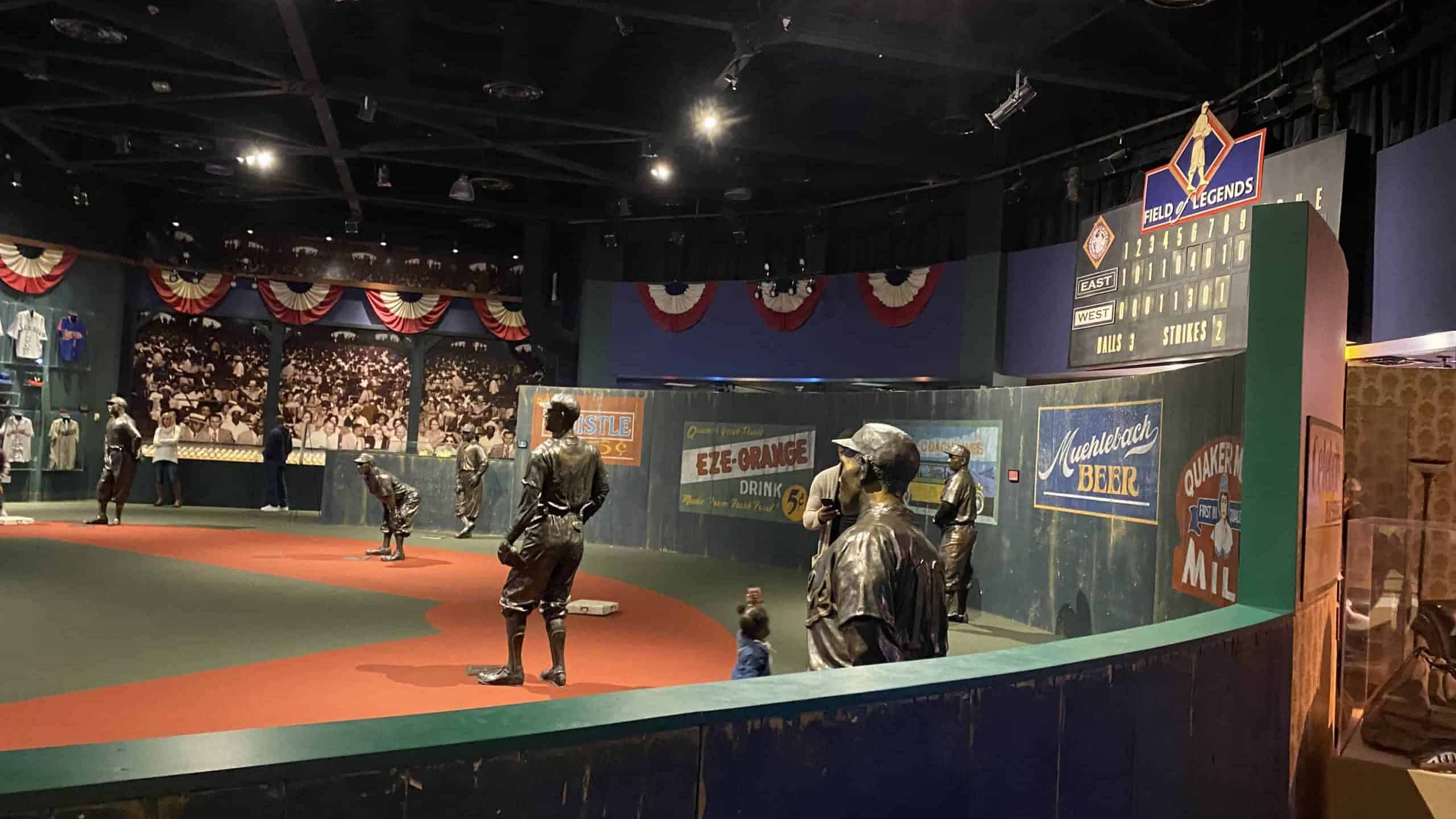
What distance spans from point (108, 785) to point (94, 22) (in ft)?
44.8

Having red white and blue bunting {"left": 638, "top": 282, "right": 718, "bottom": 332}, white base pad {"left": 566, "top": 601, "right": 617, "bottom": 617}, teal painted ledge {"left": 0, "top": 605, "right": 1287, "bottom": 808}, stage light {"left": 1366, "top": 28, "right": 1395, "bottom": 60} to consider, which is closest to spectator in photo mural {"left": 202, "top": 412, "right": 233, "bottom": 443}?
red white and blue bunting {"left": 638, "top": 282, "right": 718, "bottom": 332}

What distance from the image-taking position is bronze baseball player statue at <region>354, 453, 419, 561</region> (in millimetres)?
12594

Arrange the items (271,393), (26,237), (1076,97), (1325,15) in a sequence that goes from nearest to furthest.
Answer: (1325,15)
(1076,97)
(26,237)
(271,393)

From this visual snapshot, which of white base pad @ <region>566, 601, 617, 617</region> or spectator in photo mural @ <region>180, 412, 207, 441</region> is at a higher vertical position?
spectator in photo mural @ <region>180, 412, 207, 441</region>

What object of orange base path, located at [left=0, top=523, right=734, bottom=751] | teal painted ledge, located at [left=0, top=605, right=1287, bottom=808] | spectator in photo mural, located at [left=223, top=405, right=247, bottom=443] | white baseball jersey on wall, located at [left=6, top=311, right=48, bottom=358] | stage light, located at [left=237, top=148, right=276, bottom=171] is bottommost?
orange base path, located at [left=0, top=523, right=734, bottom=751]

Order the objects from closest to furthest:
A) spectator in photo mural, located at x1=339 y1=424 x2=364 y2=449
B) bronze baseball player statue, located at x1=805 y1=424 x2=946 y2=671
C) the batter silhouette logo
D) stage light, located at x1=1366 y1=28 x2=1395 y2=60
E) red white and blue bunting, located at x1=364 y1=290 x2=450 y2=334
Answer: bronze baseball player statue, located at x1=805 y1=424 x2=946 y2=671 → the batter silhouette logo → stage light, located at x1=1366 y1=28 x2=1395 y2=60 → spectator in photo mural, located at x1=339 y1=424 x2=364 y2=449 → red white and blue bunting, located at x1=364 y1=290 x2=450 y2=334

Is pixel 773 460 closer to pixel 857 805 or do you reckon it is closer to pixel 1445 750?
pixel 1445 750

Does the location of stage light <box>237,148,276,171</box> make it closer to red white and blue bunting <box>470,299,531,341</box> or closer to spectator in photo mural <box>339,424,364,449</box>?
red white and blue bunting <box>470,299,531,341</box>

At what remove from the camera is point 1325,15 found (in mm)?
9891

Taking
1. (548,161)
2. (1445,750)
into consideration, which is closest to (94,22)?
(548,161)

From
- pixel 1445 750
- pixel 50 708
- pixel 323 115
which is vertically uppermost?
pixel 323 115

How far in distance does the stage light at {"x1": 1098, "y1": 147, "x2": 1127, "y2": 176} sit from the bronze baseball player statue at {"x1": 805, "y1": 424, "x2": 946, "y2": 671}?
414 inches

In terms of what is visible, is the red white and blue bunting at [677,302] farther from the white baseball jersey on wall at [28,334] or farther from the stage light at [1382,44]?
the stage light at [1382,44]

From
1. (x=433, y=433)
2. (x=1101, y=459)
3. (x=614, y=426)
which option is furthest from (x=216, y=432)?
(x=1101, y=459)
